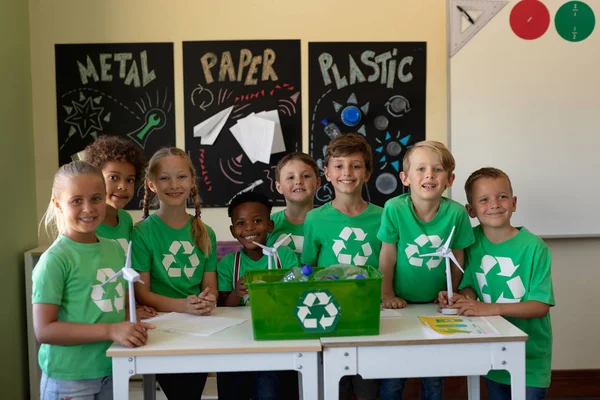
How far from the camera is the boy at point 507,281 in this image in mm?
2125

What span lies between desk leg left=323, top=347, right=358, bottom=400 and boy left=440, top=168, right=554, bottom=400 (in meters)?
0.49

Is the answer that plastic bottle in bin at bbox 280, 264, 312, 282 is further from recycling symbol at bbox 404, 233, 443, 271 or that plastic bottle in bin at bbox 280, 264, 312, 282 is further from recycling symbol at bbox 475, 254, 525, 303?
recycling symbol at bbox 475, 254, 525, 303

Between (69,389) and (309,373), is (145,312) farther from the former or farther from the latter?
(309,373)

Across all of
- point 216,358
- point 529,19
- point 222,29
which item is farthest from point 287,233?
point 529,19

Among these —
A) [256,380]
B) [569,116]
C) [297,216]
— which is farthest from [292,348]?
[569,116]

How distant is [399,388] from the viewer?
2.33m

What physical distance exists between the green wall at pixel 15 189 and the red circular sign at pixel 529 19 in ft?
9.04

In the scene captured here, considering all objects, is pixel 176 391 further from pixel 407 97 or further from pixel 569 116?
pixel 569 116

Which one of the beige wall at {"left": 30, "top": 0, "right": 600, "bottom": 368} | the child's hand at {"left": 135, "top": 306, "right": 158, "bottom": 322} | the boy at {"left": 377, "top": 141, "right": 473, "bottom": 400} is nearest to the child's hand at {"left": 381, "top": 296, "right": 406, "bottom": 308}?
the boy at {"left": 377, "top": 141, "right": 473, "bottom": 400}

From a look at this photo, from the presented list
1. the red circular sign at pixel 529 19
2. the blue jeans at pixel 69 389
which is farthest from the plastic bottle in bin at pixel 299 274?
the red circular sign at pixel 529 19

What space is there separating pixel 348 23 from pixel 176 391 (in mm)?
2287

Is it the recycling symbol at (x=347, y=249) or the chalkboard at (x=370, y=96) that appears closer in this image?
the recycling symbol at (x=347, y=249)

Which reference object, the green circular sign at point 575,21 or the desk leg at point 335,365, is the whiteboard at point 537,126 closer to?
the green circular sign at point 575,21

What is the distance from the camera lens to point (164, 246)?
91.3 inches
